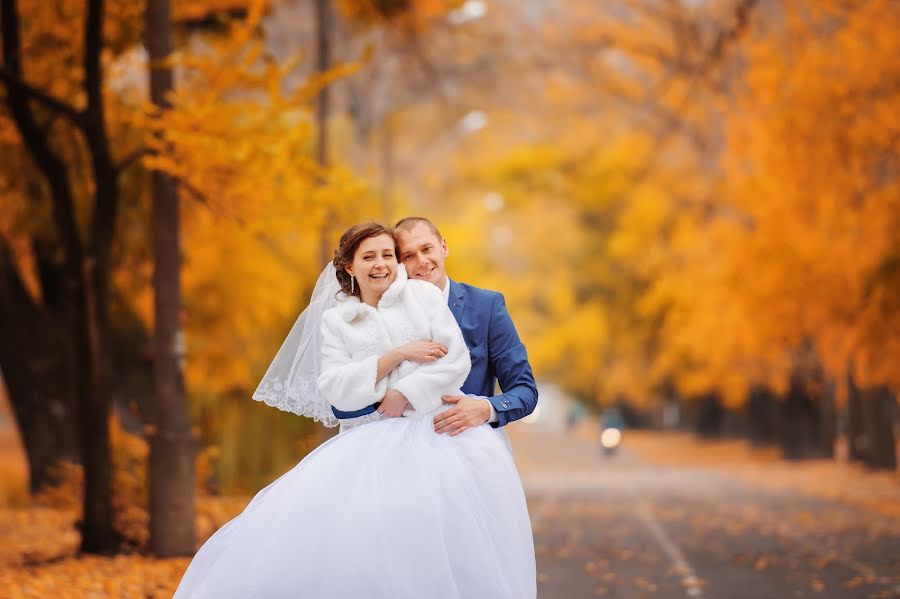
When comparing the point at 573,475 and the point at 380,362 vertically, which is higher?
the point at 380,362

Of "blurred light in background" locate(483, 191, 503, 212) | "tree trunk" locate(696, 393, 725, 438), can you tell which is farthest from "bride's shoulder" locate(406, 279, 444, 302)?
"tree trunk" locate(696, 393, 725, 438)

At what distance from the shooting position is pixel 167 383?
45.7 ft

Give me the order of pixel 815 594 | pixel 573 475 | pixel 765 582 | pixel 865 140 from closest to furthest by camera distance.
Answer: pixel 815 594 < pixel 765 582 < pixel 865 140 < pixel 573 475

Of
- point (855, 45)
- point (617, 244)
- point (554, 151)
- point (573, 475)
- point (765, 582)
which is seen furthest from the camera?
point (554, 151)

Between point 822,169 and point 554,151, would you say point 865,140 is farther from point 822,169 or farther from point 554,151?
point 554,151

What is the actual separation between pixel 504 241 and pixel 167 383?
4476 centimetres

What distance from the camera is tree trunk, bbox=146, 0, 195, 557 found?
1375 centimetres

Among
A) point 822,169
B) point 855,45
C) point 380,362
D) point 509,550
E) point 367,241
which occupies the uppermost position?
point 855,45

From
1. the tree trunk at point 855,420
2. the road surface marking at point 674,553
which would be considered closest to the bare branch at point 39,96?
the road surface marking at point 674,553

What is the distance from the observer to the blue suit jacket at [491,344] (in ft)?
19.5

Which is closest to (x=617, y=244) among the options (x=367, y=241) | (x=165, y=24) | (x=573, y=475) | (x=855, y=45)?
(x=573, y=475)

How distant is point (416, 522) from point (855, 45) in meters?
22.8

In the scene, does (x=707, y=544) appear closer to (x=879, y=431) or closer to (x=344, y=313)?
(x=344, y=313)

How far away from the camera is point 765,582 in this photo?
41.6ft
